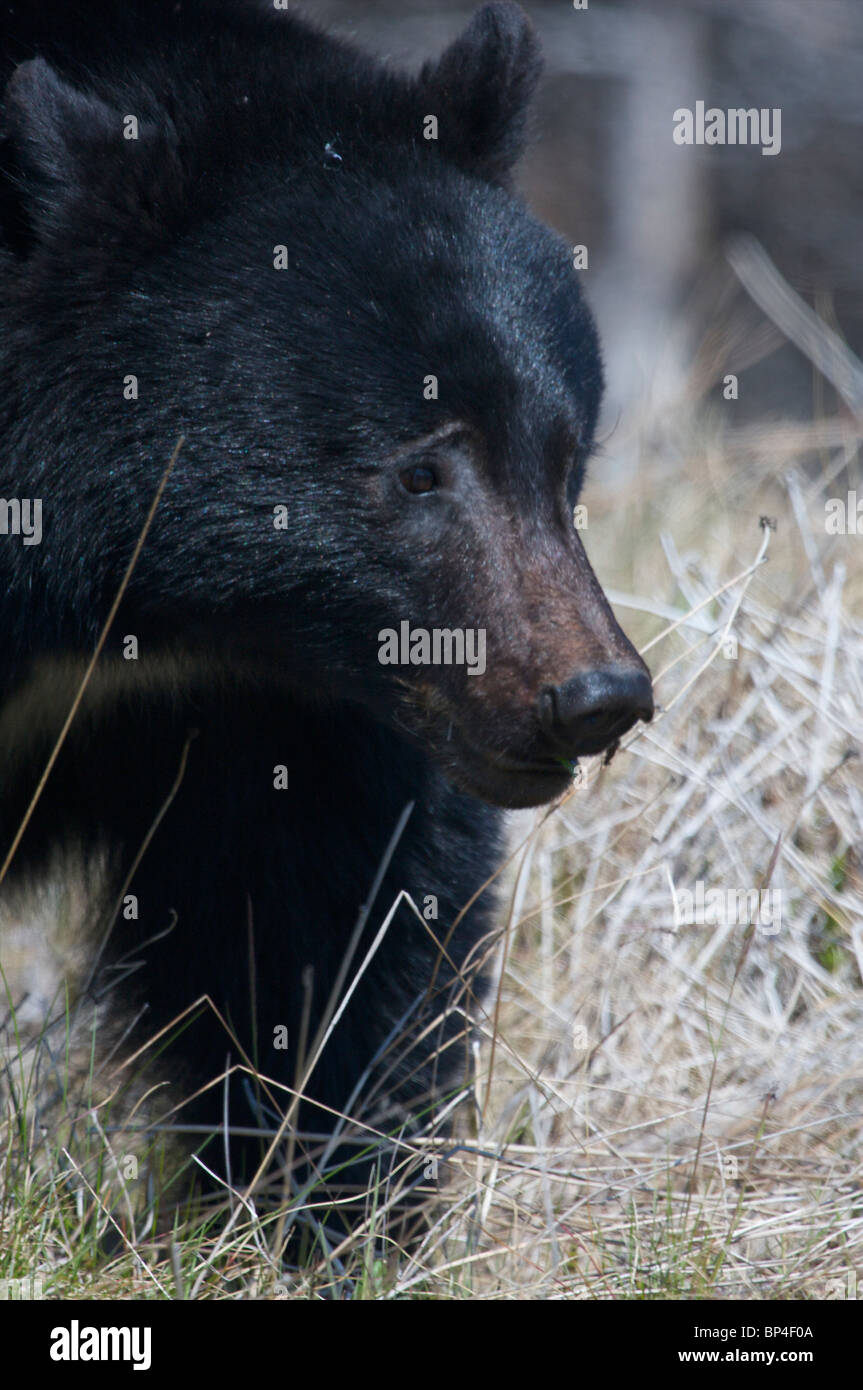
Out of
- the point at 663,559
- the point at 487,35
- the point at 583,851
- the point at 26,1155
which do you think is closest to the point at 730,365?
the point at 663,559

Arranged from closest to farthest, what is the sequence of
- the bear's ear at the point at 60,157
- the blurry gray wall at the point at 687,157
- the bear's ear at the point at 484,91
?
the bear's ear at the point at 60,157, the bear's ear at the point at 484,91, the blurry gray wall at the point at 687,157

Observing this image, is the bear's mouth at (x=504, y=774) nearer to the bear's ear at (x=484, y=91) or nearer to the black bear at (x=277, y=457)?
the black bear at (x=277, y=457)

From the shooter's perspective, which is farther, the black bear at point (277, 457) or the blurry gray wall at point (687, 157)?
the blurry gray wall at point (687, 157)

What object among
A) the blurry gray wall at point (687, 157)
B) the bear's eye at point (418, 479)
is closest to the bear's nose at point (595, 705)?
the bear's eye at point (418, 479)

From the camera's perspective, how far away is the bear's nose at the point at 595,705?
262 cm

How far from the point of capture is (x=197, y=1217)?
347 centimetres

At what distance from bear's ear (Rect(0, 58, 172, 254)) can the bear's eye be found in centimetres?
70

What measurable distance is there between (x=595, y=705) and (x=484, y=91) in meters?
1.43

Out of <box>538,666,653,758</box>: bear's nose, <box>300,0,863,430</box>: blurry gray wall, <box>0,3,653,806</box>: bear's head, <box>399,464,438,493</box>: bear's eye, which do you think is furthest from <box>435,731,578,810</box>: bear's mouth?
<box>300,0,863,430</box>: blurry gray wall

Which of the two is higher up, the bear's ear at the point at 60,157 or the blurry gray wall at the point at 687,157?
the blurry gray wall at the point at 687,157

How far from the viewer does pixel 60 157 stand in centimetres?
286

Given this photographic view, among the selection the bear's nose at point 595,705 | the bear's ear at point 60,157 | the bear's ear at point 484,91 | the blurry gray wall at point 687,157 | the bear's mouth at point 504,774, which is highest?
the blurry gray wall at point 687,157

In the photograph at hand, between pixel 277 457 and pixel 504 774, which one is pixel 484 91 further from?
pixel 504 774

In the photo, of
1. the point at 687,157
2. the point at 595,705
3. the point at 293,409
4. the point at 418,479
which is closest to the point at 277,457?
the point at 293,409
